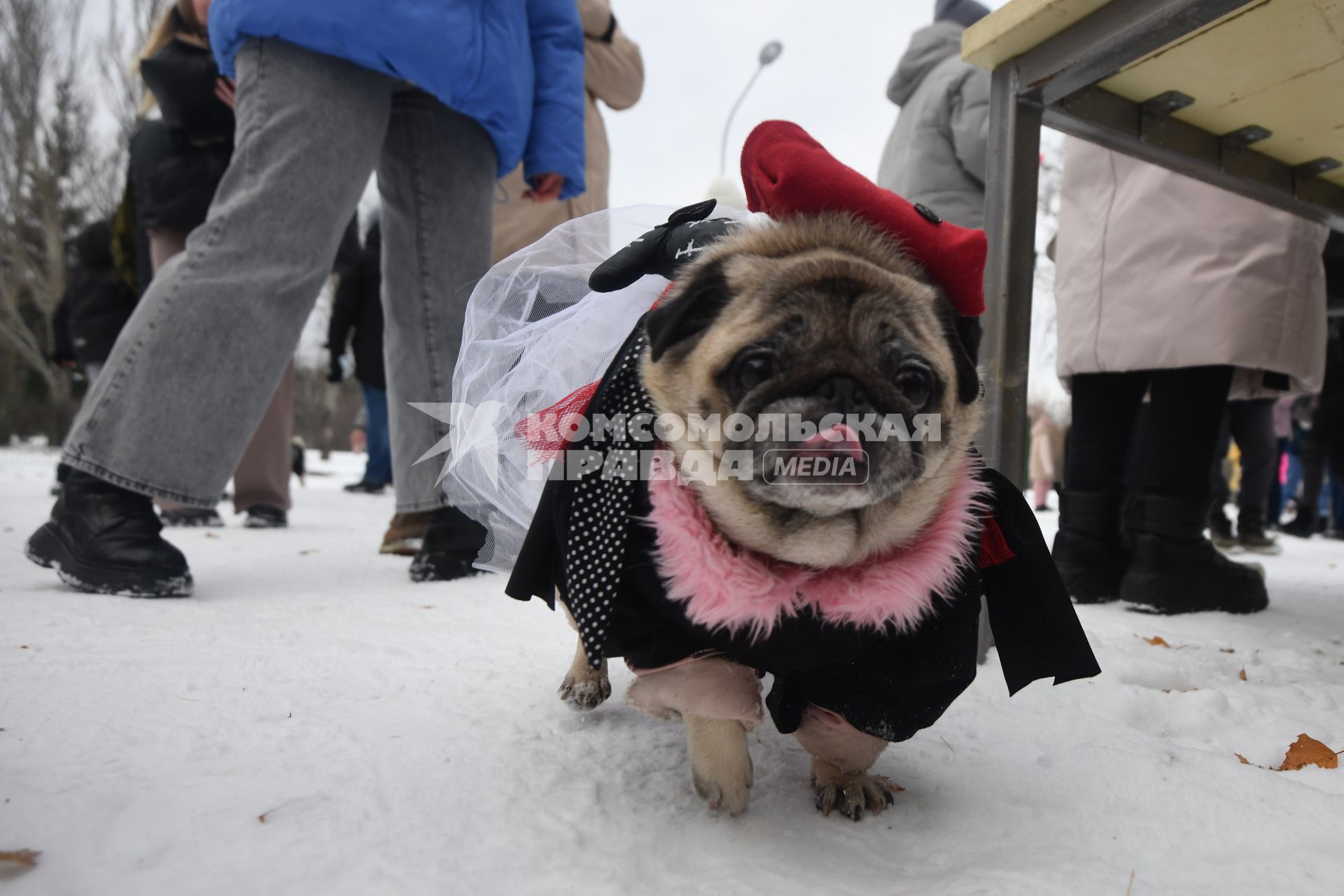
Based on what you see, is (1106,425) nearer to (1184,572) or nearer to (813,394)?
(1184,572)

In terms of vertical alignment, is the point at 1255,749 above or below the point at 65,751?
below

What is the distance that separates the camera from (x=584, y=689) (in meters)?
1.73

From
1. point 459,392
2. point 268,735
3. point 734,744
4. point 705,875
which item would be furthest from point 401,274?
point 705,875

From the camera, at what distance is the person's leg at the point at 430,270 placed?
111 inches

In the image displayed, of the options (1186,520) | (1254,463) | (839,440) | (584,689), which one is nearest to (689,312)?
(839,440)

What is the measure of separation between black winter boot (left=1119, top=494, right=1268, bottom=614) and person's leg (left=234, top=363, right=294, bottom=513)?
4.39 m

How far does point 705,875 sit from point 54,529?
7.22 ft

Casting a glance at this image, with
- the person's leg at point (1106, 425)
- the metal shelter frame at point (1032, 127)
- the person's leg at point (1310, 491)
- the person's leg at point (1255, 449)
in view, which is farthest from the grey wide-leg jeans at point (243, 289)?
the person's leg at point (1310, 491)

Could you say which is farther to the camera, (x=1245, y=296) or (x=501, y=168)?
(x=501, y=168)

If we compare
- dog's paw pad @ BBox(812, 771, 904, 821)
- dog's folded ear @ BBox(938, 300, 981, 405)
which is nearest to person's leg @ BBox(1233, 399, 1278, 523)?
dog's folded ear @ BBox(938, 300, 981, 405)

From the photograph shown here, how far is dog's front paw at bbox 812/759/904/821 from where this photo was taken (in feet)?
4.36

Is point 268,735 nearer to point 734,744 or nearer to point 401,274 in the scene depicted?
point 734,744

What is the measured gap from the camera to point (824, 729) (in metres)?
1.37

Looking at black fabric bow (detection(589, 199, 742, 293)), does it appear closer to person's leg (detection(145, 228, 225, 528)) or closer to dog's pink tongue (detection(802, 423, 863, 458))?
dog's pink tongue (detection(802, 423, 863, 458))
